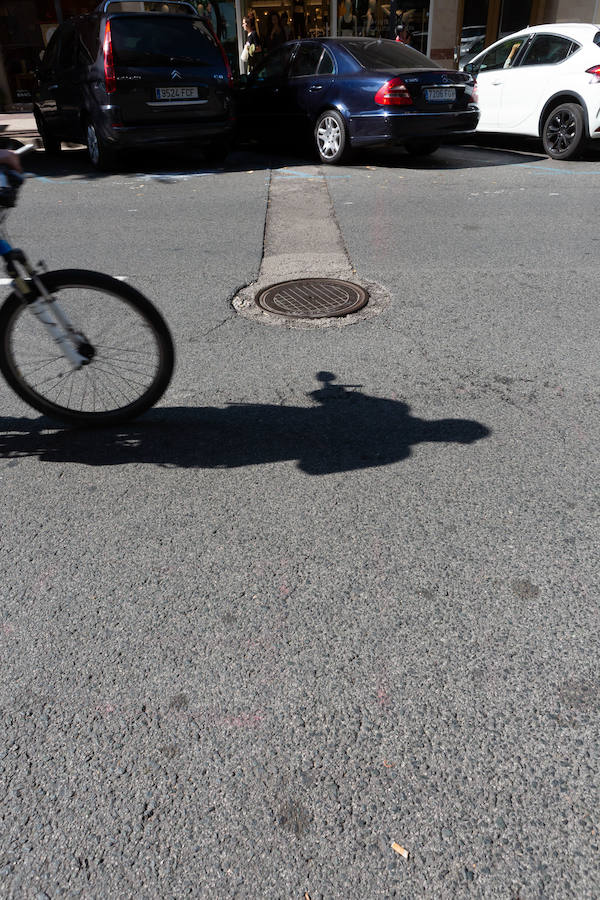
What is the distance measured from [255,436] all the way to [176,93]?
7.99 m

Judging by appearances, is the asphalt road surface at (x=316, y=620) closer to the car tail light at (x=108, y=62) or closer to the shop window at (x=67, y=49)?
the car tail light at (x=108, y=62)

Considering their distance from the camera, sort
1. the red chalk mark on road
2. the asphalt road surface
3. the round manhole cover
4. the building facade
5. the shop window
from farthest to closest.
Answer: the building facade < the shop window < the round manhole cover < the red chalk mark on road < the asphalt road surface

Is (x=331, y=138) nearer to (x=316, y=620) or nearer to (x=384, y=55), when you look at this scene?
(x=384, y=55)

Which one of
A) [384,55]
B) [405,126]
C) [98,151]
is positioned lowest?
[98,151]

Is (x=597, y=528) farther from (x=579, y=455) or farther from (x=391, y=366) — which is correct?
(x=391, y=366)

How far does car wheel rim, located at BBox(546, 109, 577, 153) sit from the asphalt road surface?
674 centimetres

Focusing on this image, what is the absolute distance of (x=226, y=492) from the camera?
307 centimetres

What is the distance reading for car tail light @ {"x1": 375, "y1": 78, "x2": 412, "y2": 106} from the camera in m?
9.49

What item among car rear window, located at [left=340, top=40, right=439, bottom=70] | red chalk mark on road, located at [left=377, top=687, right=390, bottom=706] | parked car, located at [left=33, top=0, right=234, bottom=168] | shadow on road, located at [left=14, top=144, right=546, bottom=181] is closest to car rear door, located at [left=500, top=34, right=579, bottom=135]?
shadow on road, located at [left=14, top=144, right=546, bottom=181]

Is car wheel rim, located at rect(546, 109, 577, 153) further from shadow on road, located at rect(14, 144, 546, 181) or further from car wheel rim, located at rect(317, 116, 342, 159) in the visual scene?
car wheel rim, located at rect(317, 116, 342, 159)

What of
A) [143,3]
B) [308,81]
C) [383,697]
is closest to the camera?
[383,697]

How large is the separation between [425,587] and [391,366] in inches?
75.4

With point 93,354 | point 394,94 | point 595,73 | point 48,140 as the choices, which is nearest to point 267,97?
point 394,94

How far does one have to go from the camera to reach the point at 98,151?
10289mm
